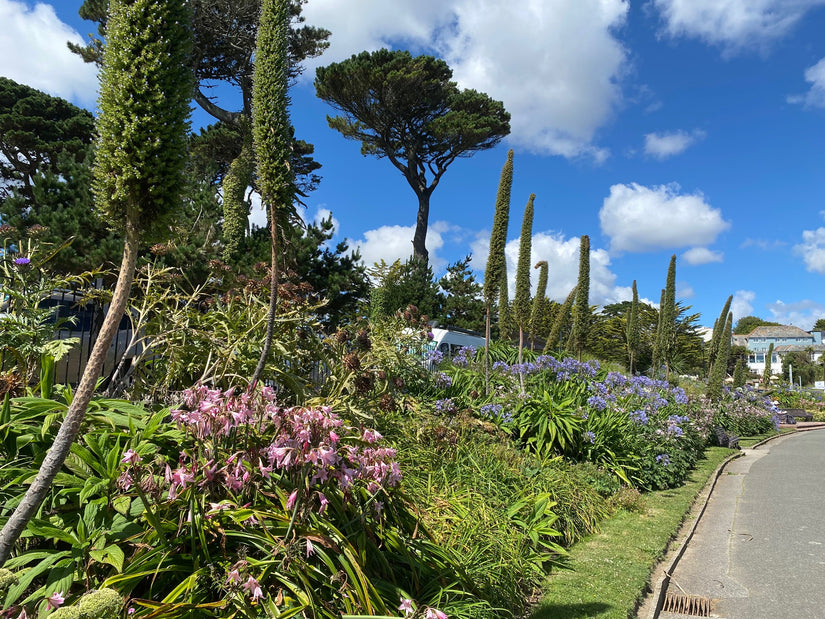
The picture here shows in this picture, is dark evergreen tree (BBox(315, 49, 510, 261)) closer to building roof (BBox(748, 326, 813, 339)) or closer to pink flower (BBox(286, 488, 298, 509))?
pink flower (BBox(286, 488, 298, 509))

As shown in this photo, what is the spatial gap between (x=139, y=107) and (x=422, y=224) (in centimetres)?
2662

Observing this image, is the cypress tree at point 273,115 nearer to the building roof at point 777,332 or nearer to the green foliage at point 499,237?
the green foliage at point 499,237

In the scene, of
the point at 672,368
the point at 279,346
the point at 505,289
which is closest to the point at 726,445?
the point at 505,289

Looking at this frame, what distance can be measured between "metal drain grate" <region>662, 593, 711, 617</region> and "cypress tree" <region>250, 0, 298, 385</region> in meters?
3.86

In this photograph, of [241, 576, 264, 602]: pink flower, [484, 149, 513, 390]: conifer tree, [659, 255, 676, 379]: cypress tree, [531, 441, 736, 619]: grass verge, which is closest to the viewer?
[241, 576, 264, 602]: pink flower

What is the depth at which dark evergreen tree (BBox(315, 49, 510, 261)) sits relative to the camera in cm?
2441

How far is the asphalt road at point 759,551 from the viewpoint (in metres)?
4.29

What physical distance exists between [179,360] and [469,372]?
5.84 m

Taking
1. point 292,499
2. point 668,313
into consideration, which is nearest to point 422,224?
point 668,313

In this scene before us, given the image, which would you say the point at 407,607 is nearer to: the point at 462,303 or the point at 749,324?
the point at 462,303

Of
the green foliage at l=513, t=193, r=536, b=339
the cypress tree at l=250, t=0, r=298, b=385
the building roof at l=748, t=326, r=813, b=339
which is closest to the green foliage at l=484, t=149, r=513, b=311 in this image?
the green foliage at l=513, t=193, r=536, b=339

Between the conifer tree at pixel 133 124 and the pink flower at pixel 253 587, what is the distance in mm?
822

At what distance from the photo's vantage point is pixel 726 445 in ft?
45.3

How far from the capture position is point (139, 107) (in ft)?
6.28
